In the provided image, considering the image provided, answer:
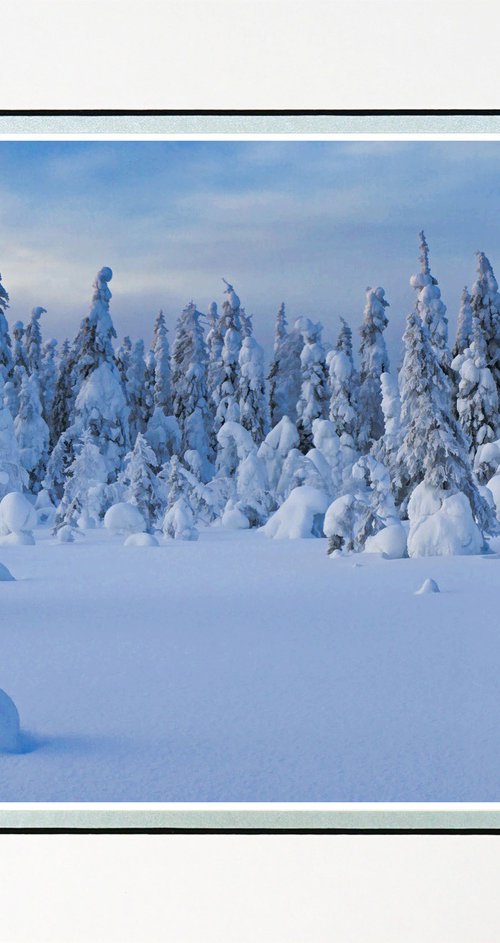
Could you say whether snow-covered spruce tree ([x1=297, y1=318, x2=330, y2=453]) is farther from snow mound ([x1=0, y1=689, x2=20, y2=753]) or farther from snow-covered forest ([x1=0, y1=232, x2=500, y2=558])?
snow mound ([x1=0, y1=689, x2=20, y2=753])

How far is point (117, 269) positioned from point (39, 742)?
9.56 ft

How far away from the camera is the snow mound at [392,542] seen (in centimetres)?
643

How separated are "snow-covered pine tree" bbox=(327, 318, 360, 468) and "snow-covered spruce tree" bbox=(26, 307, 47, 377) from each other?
74.8 inches

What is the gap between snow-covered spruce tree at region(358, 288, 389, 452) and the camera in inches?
237

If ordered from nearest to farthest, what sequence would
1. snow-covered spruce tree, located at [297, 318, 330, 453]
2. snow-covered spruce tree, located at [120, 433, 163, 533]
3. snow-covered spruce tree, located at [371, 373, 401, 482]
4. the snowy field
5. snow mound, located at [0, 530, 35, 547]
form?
the snowy field
snow mound, located at [0, 530, 35, 547]
snow-covered spruce tree, located at [120, 433, 163, 533]
snow-covered spruce tree, located at [297, 318, 330, 453]
snow-covered spruce tree, located at [371, 373, 401, 482]

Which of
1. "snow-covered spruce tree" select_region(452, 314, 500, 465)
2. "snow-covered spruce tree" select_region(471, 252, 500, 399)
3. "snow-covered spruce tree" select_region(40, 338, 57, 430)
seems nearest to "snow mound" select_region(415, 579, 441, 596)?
"snow-covered spruce tree" select_region(452, 314, 500, 465)

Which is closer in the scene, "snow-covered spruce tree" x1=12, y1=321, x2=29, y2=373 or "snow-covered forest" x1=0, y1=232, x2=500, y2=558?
"snow-covered spruce tree" x1=12, y1=321, x2=29, y2=373

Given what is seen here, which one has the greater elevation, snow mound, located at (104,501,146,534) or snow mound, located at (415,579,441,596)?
snow mound, located at (104,501,146,534)

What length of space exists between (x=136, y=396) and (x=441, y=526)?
91.6 inches

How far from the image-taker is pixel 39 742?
5188 mm
